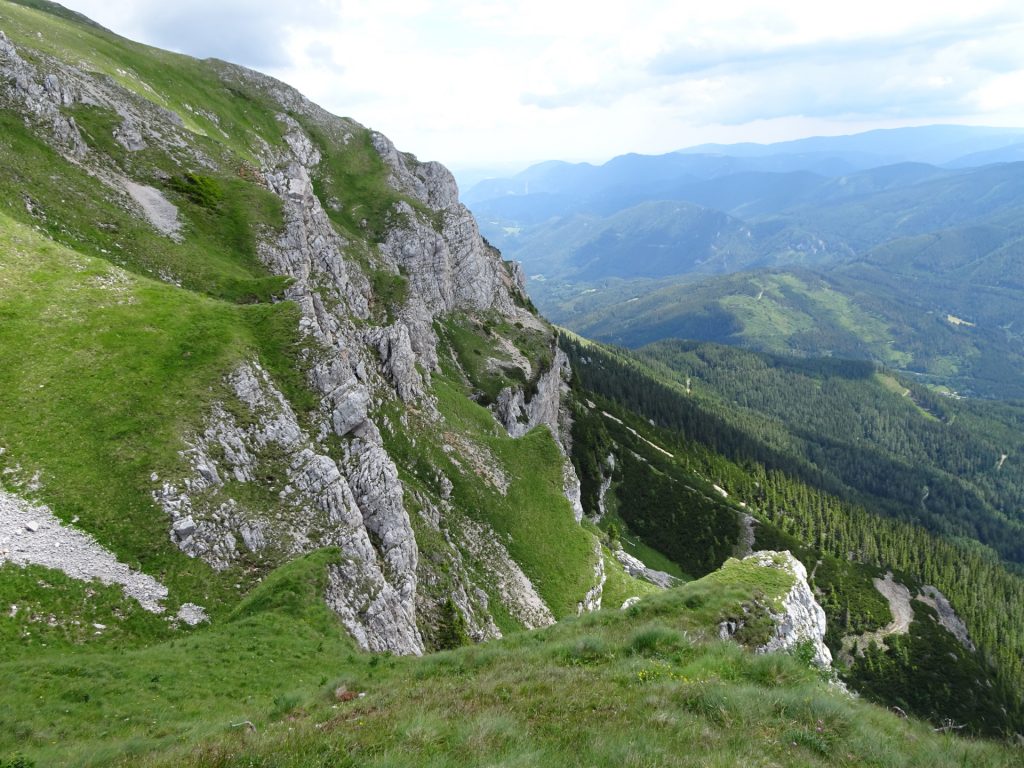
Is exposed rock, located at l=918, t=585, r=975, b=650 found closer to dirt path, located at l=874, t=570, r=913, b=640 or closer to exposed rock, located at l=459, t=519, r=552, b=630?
dirt path, located at l=874, t=570, r=913, b=640

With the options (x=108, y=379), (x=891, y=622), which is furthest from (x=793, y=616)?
(x=891, y=622)

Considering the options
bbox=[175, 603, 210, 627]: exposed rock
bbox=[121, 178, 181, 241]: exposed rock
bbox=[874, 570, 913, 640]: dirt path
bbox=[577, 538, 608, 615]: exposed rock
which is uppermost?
bbox=[121, 178, 181, 241]: exposed rock

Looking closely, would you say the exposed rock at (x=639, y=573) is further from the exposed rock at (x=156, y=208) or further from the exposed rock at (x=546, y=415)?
the exposed rock at (x=156, y=208)

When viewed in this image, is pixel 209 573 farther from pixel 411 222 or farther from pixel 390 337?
pixel 411 222

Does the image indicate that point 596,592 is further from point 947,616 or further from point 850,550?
point 850,550

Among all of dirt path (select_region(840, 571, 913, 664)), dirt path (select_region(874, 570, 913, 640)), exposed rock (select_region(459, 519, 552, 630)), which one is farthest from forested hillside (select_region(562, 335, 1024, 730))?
exposed rock (select_region(459, 519, 552, 630))

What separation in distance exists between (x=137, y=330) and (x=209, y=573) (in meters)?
17.2

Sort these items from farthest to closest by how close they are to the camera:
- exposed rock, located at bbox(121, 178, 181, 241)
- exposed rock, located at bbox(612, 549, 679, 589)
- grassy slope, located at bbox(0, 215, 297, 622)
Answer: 1. exposed rock, located at bbox(612, 549, 679, 589)
2. exposed rock, located at bbox(121, 178, 181, 241)
3. grassy slope, located at bbox(0, 215, 297, 622)

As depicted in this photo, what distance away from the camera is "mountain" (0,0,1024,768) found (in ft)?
45.5

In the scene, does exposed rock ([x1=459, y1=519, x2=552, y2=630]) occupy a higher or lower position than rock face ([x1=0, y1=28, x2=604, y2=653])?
lower

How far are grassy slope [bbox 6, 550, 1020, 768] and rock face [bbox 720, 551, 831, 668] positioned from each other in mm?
4772

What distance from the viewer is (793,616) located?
31.3m

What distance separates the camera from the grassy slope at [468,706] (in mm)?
11781

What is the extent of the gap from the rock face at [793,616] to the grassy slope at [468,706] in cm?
477
